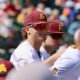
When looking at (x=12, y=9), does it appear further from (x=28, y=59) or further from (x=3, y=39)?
(x=28, y=59)

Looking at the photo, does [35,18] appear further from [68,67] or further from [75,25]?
[75,25]

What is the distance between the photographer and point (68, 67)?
2.66m

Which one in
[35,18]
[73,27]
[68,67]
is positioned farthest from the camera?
[73,27]

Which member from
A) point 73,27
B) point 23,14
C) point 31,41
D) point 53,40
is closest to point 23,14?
point 23,14

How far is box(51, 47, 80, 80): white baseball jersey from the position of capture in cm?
266

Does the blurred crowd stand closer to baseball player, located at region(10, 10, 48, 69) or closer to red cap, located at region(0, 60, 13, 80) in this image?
baseball player, located at region(10, 10, 48, 69)

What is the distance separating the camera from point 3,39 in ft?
25.6

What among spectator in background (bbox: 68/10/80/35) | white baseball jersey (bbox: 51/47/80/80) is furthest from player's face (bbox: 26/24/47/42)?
spectator in background (bbox: 68/10/80/35)

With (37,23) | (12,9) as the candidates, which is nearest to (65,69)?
(37,23)

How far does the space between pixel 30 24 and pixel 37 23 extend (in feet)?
0.17

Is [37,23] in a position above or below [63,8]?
below

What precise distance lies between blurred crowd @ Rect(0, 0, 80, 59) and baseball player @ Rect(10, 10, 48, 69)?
14.7ft

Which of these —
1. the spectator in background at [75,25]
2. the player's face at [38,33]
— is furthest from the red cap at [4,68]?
the spectator in background at [75,25]

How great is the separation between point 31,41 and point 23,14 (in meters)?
5.33
